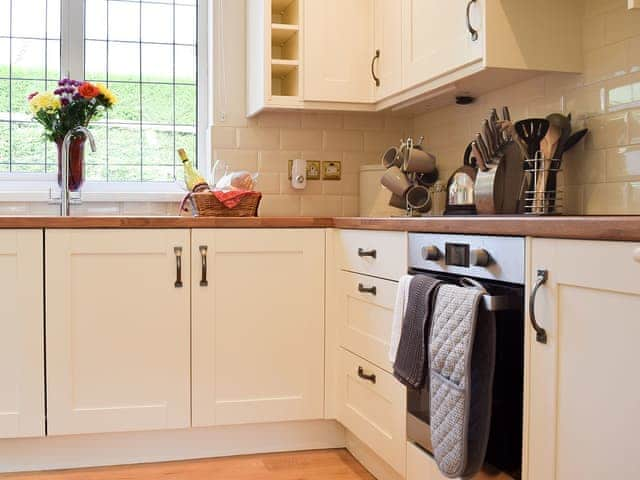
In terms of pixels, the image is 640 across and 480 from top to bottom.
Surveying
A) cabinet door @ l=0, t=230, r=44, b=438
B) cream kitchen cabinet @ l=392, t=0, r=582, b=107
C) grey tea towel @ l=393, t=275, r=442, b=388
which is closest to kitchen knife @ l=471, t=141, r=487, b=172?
cream kitchen cabinet @ l=392, t=0, r=582, b=107

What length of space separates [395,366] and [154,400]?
3.63 ft

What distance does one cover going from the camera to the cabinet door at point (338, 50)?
3354 mm

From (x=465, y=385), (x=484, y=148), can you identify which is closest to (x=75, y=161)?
(x=484, y=148)

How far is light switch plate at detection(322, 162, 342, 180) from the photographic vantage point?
3719mm

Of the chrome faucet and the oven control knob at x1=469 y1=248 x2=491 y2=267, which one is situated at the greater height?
the chrome faucet

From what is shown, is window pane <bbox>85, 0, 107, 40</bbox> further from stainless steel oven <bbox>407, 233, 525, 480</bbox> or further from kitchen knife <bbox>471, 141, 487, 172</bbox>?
stainless steel oven <bbox>407, 233, 525, 480</bbox>

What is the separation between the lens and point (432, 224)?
7.14ft

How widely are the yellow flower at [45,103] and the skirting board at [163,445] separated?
1.34 m

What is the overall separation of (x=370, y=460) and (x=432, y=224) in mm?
1060

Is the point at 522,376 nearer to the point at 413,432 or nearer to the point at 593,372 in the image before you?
the point at 593,372

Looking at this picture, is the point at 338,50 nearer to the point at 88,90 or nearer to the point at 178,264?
the point at 88,90

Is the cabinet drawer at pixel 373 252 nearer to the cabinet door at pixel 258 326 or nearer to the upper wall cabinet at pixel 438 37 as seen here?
the cabinet door at pixel 258 326

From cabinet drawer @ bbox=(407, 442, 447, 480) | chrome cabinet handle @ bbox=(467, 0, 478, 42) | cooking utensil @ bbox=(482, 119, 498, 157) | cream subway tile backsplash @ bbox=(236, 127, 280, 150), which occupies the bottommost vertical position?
cabinet drawer @ bbox=(407, 442, 447, 480)

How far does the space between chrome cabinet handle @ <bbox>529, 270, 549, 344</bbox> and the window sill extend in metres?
2.21
